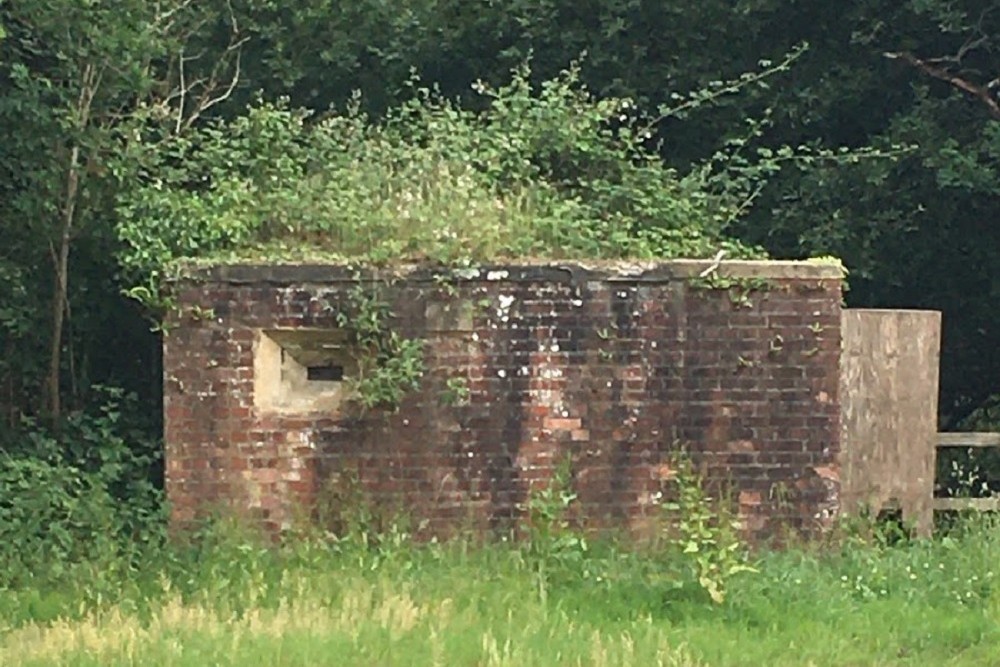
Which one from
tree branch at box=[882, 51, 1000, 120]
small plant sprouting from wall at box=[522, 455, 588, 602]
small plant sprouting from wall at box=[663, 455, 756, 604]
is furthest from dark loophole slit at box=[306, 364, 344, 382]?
tree branch at box=[882, 51, 1000, 120]

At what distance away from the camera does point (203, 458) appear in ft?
30.6

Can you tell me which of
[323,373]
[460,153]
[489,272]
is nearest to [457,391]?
[489,272]

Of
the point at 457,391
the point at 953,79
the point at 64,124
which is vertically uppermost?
the point at 953,79

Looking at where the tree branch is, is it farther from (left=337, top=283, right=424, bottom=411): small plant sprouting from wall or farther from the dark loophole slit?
the dark loophole slit

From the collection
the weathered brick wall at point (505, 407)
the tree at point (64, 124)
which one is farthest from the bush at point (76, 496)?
the tree at point (64, 124)

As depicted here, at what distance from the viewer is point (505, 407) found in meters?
9.30

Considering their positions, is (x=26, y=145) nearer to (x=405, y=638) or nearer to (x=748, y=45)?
(x=405, y=638)

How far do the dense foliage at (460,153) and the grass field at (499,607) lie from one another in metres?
1.38

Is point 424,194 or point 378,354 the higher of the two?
point 424,194

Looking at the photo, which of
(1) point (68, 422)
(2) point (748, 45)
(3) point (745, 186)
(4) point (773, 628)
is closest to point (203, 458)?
(1) point (68, 422)

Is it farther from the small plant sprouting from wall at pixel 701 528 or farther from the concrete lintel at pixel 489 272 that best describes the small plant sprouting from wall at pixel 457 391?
the small plant sprouting from wall at pixel 701 528

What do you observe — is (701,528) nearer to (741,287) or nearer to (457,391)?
(741,287)

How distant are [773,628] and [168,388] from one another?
14.2 feet

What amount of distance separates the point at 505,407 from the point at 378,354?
940 mm
